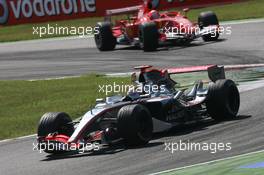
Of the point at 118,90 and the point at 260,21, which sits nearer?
the point at 118,90

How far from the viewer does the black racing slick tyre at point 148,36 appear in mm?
25078

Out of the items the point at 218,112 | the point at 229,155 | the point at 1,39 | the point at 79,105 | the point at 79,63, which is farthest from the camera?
the point at 1,39

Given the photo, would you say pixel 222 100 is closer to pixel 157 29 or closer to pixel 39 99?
pixel 39 99

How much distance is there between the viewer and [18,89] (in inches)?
825

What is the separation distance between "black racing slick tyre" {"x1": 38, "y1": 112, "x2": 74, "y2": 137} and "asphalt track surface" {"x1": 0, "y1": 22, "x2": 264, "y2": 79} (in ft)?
29.4

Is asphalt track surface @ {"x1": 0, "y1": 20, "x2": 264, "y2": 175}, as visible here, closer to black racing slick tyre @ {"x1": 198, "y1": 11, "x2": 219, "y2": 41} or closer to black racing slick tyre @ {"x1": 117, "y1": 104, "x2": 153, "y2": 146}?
black racing slick tyre @ {"x1": 117, "y1": 104, "x2": 153, "y2": 146}

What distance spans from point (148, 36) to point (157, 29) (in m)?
0.35

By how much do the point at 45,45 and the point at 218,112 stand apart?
60.1 feet

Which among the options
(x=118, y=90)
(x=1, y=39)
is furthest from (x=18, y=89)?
(x=1, y=39)

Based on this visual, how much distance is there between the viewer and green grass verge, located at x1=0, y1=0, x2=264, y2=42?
3247 cm

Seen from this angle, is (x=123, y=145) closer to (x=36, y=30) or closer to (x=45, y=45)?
(x=45, y=45)
